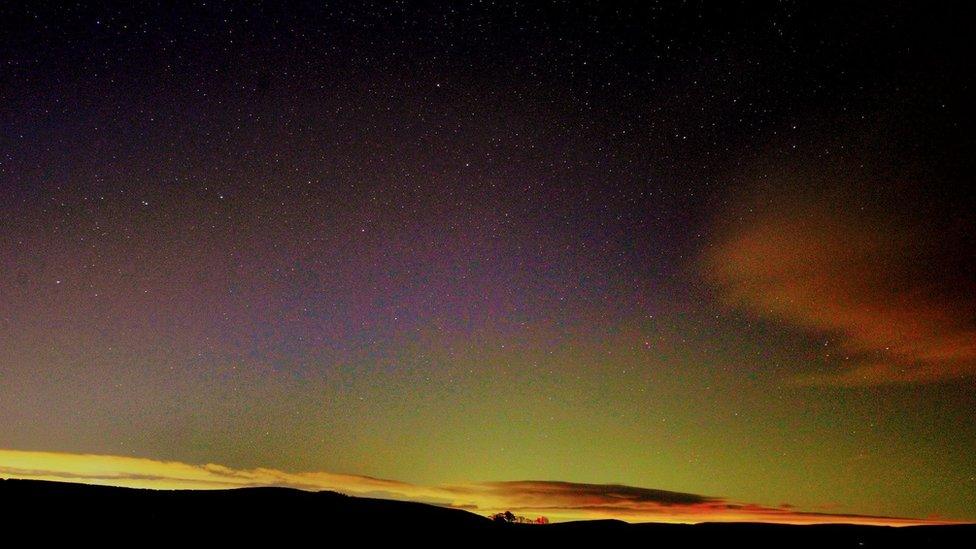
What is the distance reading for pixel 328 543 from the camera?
904 inches

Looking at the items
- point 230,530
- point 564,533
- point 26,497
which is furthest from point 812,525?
point 26,497

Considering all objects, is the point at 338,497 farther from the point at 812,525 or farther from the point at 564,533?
the point at 812,525

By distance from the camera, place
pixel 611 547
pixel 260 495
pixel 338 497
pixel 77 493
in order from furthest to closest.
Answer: pixel 338 497
pixel 260 495
pixel 611 547
pixel 77 493

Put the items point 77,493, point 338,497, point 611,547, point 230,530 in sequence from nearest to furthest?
1. point 230,530
2. point 77,493
3. point 611,547
4. point 338,497

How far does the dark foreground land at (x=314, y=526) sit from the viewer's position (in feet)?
68.0

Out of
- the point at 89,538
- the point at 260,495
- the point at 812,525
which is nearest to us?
the point at 89,538

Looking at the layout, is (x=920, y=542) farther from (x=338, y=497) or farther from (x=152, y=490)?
(x=152, y=490)

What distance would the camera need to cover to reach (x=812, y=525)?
120 feet

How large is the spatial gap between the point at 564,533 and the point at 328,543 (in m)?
12.8

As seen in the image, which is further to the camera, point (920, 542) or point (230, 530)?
point (920, 542)

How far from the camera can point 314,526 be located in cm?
2550

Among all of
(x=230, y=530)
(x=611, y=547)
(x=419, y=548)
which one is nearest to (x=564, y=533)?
(x=611, y=547)

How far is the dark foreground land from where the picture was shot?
20719 mm

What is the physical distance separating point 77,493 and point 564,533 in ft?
68.4
